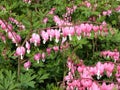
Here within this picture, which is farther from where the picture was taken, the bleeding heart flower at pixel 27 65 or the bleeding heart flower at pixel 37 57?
the bleeding heart flower at pixel 37 57

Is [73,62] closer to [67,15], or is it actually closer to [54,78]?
[54,78]

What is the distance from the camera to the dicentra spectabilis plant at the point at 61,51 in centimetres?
280

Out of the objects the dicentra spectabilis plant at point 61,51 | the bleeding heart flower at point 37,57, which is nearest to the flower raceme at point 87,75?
the dicentra spectabilis plant at point 61,51

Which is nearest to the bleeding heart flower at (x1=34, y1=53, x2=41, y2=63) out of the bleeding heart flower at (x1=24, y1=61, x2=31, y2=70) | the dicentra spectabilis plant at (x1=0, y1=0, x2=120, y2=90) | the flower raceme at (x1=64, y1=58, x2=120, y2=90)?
the dicentra spectabilis plant at (x1=0, y1=0, x2=120, y2=90)

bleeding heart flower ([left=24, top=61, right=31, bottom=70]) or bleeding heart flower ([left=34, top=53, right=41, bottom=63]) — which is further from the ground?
bleeding heart flower ([left=34, top=53, right=41, bottom=63])

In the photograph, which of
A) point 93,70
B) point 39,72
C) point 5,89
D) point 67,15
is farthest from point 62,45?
point 67,15

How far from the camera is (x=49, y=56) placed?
3.42 metres

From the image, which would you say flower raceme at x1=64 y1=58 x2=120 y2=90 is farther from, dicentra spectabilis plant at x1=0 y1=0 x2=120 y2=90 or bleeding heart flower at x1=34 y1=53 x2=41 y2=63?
bleeding heart flower at x1=34 y1=53 x2=41 y2=63

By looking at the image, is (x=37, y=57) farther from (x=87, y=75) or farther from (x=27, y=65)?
(x=87, y=75)

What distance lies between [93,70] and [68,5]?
7.64 ft

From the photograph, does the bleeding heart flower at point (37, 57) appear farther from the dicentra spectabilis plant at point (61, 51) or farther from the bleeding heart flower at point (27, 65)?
the bleeding heart flower at point (27, 65)

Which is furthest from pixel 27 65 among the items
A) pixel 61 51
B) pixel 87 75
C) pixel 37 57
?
pixel 87 75

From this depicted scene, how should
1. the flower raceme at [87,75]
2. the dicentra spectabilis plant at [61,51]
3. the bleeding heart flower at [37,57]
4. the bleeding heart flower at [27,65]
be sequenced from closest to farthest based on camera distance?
the flower raceme at [87,75] → the dicentra spectabilis plant at [61,51] → the bleeding heart flower at [27,65] → the bleeding heart flower at [37,57]

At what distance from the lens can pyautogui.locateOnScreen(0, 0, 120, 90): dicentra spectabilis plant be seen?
2805 mm
